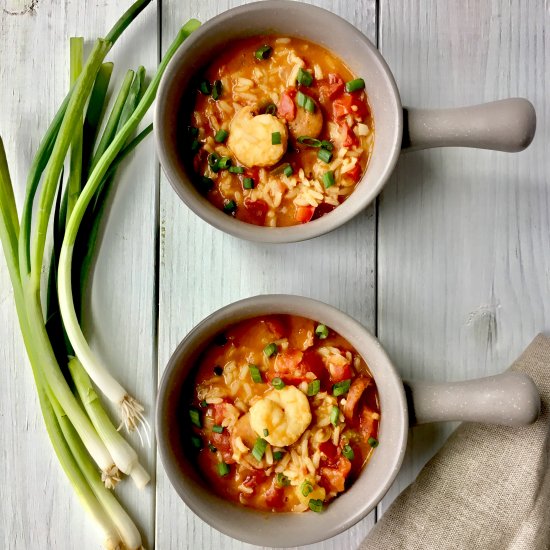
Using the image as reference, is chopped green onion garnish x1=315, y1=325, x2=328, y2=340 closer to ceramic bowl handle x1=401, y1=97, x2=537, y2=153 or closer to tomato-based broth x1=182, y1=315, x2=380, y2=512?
tomato-based broth x1=182, y1=315, x2=380, y2=512

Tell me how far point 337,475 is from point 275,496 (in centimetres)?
16

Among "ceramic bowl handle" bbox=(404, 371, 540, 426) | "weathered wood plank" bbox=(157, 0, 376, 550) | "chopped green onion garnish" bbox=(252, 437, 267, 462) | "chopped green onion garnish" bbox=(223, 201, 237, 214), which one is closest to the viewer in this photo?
"ceramic bowl handle" bbox=(404, 371, 540, 426)

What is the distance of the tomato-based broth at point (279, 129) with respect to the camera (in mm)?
1943

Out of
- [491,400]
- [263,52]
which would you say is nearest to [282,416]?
[491,400]

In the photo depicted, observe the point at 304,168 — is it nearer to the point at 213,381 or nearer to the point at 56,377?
the point at 213,381

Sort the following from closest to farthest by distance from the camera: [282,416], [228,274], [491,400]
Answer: [491,400] < [282,416] < [228,274]

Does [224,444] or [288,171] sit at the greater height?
[288,171]

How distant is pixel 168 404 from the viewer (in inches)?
73.4

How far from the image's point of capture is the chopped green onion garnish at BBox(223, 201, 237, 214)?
196cm

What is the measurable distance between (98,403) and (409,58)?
126cm

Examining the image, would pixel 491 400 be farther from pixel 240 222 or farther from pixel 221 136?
pixel 221 136

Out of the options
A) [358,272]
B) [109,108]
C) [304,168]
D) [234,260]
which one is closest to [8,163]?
[109,108]

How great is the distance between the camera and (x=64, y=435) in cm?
209

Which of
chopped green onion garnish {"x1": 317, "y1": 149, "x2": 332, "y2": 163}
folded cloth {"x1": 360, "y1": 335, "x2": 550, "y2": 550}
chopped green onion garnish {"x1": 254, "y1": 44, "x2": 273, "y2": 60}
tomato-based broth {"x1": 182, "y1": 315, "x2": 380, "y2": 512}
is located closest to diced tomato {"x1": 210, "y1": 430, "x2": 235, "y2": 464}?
tomato-based broth {"x1": 182, "y1": 315, "x2": 380, "y2": 512}
